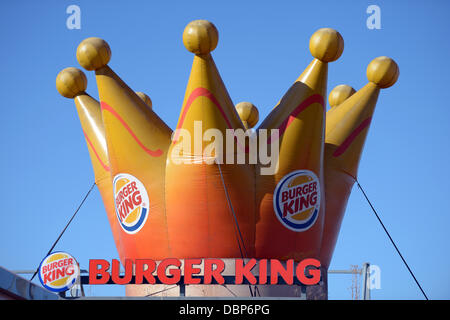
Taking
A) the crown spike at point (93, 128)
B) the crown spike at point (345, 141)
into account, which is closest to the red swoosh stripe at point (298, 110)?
the crown spike at point (345, 141)

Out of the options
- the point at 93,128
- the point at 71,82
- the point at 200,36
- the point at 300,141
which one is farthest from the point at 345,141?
the point at 71,82

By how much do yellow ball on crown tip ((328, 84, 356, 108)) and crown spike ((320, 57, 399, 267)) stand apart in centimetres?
151

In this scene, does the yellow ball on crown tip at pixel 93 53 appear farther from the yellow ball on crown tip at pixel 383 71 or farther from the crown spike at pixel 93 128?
the yellow ball on crown tip at pixel 383 71

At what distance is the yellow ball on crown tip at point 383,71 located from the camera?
23.0m

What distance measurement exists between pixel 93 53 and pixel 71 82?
265 centimetres

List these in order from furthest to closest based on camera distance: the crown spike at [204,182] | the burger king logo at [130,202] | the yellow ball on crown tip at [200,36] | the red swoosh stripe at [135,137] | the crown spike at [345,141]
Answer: the crown spike at [345,141]
the red swoosh stripe at [135,137]
the burger king logo at [130,202]
the crown spike at [204,182]
the yellow ball on crown tip at [200,36]

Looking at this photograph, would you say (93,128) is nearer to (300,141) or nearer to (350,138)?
(300,141)

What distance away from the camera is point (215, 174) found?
828 inches

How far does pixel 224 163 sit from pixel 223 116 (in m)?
1.37

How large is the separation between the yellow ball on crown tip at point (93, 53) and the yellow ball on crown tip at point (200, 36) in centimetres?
285

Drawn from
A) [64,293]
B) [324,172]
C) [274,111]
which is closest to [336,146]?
[324,172]

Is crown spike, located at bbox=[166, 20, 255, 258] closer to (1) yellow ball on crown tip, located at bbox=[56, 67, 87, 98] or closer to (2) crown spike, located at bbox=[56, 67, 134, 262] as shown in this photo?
(2) crown spike, located at bbox=[56, 67, 134, 262]

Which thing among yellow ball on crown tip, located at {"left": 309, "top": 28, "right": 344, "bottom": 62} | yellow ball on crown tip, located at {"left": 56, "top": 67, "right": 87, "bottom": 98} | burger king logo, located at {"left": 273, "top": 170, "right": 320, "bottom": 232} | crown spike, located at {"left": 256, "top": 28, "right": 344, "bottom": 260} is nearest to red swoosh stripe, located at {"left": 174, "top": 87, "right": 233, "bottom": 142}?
crown spike, located at {"left": 256, "top": 28, "right": 344, "bottom": 260}
